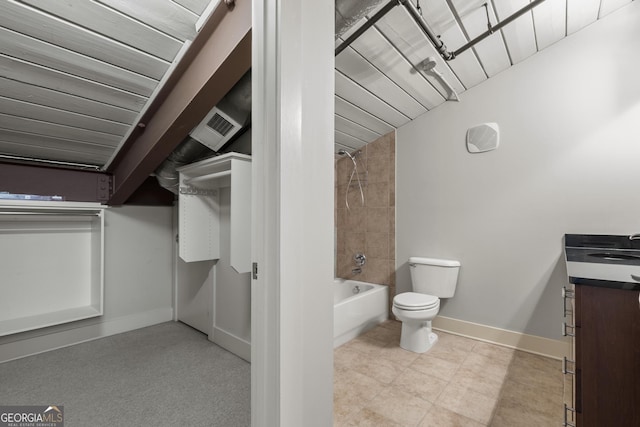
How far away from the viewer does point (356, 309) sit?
2465 mm

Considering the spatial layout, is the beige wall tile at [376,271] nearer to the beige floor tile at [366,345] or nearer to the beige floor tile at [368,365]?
the beige floor tile at [366,345]

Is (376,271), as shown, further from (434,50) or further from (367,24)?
(367,24)

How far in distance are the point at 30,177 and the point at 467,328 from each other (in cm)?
373

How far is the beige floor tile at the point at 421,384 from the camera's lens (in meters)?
1.68

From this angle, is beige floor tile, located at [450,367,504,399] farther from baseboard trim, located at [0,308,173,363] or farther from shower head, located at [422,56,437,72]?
baseboard trim, located at [0,308,173,363]

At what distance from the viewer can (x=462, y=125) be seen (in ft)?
8.12

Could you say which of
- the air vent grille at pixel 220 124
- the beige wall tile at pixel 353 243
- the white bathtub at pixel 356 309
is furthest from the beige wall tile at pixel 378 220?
the air vent grille at pixel 220 124

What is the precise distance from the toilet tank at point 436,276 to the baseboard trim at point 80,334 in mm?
2546

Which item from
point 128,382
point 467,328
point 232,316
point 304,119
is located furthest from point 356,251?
point 304,119

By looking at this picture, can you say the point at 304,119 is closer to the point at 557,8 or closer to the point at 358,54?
the point at 358,54

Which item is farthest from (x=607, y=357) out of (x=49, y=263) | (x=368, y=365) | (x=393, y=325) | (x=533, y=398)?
(x=49, y=263)

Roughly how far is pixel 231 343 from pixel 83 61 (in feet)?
6.65

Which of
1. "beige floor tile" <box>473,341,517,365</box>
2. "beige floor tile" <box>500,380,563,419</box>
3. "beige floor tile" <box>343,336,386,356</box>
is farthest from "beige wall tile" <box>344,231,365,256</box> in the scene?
"beige floor tile" <box>500,380,563,419</box>

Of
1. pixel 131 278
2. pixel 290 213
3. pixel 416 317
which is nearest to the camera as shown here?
pixel 290 213
